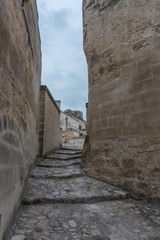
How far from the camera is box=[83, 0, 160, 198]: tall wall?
Result: 3158 mm

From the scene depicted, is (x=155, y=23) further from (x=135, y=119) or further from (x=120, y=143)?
(x=120, y=143)

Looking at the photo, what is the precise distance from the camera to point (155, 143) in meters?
A: 3.03

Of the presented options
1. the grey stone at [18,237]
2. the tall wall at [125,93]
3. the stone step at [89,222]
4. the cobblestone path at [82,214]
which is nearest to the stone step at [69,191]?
the cobblestone path at [82,214]

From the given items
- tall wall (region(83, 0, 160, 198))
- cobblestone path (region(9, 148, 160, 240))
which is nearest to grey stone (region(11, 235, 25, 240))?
cobblestone path (region(9, 148, 160, 240))

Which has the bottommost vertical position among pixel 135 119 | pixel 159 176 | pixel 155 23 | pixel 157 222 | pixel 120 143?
pixel 157 222

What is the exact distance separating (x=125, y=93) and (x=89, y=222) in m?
2.61

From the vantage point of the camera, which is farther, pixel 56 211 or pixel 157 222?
pixel 56 211

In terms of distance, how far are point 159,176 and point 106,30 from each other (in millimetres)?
3749

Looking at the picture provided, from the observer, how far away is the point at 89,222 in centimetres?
227

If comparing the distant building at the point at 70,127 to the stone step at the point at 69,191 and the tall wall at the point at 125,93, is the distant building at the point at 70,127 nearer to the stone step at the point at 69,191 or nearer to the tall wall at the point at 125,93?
the tall wall at the point at 125,93

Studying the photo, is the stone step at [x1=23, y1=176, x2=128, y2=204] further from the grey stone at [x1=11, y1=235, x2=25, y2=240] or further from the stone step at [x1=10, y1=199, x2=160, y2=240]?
the grey stone at [x1=11, y1=235, x2=25, y2=240]

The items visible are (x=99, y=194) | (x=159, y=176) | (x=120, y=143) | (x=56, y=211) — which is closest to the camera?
(x=56, y=211)

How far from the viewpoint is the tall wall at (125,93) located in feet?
10.4

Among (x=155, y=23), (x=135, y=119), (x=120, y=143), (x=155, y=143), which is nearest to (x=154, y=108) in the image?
(x=135, y=119)
